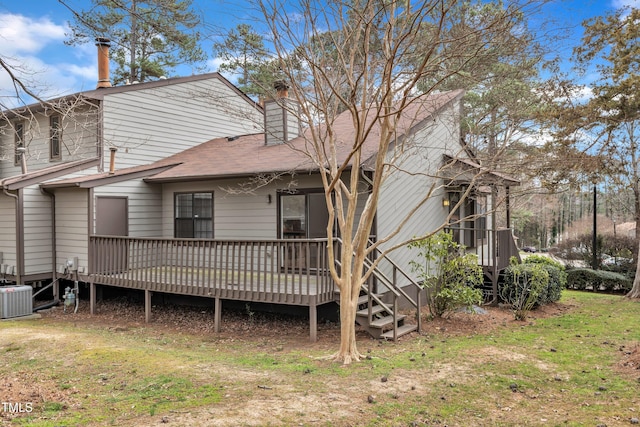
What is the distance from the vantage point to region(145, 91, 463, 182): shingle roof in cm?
967

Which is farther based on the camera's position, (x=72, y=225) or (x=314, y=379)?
(x=72, y=225)

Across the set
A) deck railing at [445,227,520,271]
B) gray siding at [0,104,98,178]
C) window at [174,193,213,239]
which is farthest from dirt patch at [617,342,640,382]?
gray siding at [0,104,98,178]

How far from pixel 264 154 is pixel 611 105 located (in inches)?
397

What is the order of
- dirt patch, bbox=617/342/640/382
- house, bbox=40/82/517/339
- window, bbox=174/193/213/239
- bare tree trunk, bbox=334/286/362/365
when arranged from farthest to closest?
1. window, bbox=174/193/213/239
2. house, bbox=40/82/517/339
3. bare tree trunk, bbox=334/286/362/365
4. dirt patch, bbox=617/342/640/382

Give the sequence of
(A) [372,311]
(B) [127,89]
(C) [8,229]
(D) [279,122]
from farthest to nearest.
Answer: (B) [127,89] < (D) [279,122] < (C) [8,229] < (A) [372,311]

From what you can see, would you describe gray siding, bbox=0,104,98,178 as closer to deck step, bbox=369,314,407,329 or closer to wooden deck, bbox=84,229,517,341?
wooden deck, bbox=84,229,517,341

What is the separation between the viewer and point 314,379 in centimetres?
559

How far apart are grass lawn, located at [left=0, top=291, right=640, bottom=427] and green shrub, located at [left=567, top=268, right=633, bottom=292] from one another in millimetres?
8219

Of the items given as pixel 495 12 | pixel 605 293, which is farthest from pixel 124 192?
pixel 605 293

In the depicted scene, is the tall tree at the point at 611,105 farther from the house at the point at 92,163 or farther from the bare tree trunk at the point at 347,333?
the bare tree trunk at the point at 347,333

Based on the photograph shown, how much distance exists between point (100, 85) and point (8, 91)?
25.2 feet

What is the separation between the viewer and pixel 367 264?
28.5 feet

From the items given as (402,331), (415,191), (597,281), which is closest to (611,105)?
(597,281)

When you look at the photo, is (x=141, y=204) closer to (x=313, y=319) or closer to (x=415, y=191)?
(x=313, y=319)
